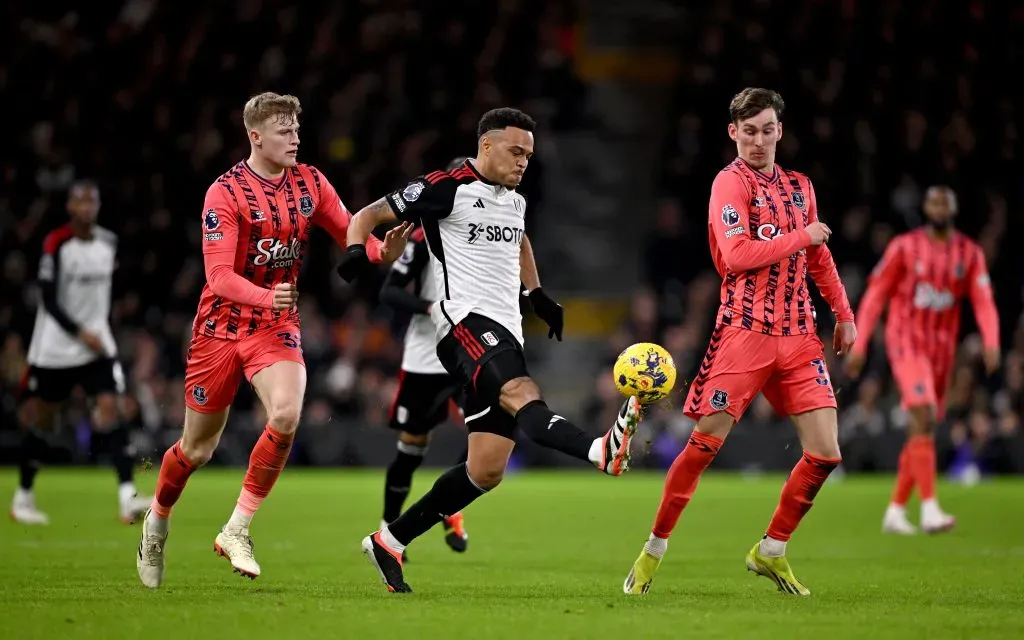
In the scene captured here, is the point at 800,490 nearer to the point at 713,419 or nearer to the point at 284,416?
the point at 713,419

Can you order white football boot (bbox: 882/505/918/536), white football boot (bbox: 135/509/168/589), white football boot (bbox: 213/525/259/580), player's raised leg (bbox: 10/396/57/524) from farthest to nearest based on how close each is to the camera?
player's raised leg (bbox: 10/396/57/524)
white football boot (bbox: 882/505/918/536)
white football boot (bbox: 135/509/168/589)
white football boot (bbox: 213/525/259/580)

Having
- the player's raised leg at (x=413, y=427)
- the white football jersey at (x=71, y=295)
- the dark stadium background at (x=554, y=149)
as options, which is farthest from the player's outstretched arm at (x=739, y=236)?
the dark stadium background at (x=554, y=149)

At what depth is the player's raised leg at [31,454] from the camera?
12578 mm

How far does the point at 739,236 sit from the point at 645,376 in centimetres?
138

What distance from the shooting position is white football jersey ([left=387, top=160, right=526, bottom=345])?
24.5 feet

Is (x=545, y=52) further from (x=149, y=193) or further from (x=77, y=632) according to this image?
(x=77, y=632)

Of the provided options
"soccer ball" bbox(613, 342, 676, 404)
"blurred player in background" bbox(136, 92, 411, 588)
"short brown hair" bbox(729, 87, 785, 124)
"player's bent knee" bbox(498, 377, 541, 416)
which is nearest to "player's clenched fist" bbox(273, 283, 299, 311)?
"blurred player in background" bbox(136, 92, 411, 588)

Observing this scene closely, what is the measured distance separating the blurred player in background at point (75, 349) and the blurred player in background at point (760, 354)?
626 cm

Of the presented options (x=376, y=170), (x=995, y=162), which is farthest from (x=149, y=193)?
(x=995, y=162)

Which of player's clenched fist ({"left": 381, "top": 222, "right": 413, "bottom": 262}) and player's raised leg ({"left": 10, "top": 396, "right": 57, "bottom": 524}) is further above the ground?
player's clenched fist ({"left": 381, "top": 222, "right": 413, "bottom": 262})

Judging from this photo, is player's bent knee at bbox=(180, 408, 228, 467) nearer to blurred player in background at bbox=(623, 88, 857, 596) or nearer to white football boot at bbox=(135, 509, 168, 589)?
white football boot at bbox=(135, 509, 168, 589)

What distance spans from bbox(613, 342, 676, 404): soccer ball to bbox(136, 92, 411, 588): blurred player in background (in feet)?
5.20

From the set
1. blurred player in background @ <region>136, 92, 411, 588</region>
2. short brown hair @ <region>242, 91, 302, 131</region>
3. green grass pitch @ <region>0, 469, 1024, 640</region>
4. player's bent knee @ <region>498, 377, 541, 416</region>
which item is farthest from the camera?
short brown hair @ <region>242, 91, 302, 131</region>

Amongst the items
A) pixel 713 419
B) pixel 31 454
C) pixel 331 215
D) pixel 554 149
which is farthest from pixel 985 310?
pixel 554 149
